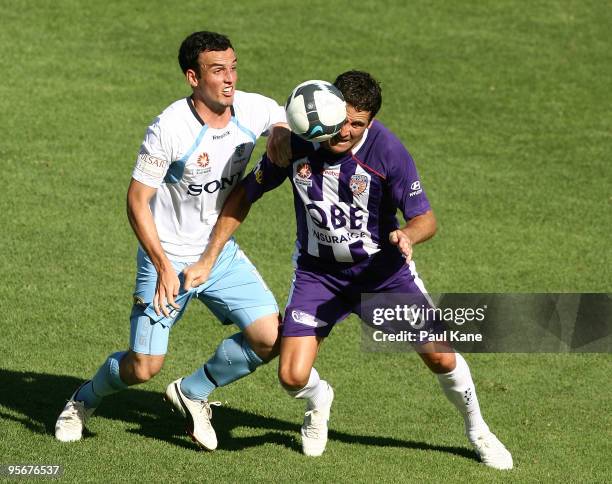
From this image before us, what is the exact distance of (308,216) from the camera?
25.1ft

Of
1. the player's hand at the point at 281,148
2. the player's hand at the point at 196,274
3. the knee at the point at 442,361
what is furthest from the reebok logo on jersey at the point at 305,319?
the player's hand at the point at 281,148

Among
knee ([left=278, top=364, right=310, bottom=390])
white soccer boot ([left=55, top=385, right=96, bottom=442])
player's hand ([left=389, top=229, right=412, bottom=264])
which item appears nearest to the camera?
player's hand ([left=389, top=229, right=412, bottom=264])

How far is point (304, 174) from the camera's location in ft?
24.7

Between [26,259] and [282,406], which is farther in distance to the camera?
[26,259]

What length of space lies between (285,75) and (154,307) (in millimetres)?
9933

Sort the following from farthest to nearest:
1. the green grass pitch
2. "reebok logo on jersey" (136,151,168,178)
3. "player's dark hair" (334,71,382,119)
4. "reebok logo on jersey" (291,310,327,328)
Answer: the green grass pitch, "reebok logo on jersey" (291,310,327,328), "reebok logo on jersey" (136,151,168,178), "player's dark hair" (334,71,382,119)

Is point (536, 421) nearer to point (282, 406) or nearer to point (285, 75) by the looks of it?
point (282, 406)

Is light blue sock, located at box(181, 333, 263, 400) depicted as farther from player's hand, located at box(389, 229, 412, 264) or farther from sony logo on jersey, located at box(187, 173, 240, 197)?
player's hand, located at box(389, 229, 412, 264)

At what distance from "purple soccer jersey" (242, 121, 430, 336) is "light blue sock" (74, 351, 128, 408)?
1.25 m

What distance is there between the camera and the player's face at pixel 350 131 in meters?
7.17

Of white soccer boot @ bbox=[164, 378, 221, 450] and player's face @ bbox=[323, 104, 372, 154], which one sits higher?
player's face @ bbox=[323, 104, 372, 154]

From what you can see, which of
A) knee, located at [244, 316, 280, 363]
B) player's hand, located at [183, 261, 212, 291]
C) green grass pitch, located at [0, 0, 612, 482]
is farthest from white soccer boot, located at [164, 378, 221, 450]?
player's hand, located at [183, 261, 212, 291]

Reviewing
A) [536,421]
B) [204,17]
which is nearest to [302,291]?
[536,421]

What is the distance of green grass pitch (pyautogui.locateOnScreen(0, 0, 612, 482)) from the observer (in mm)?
8117
